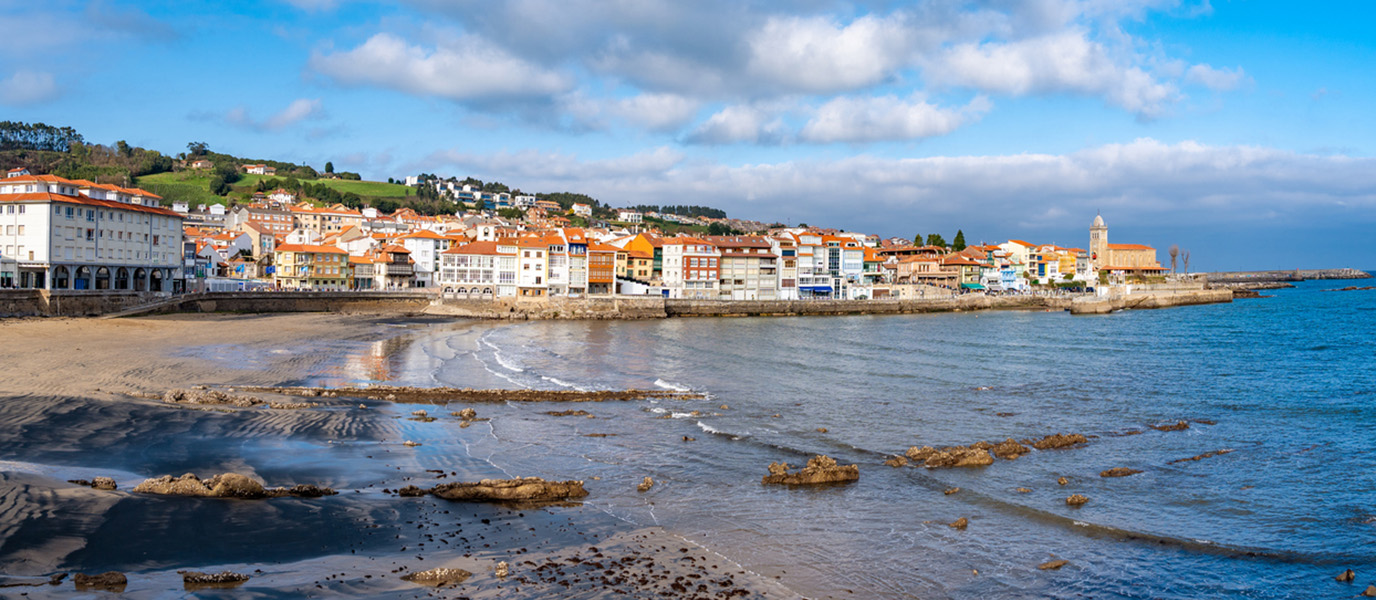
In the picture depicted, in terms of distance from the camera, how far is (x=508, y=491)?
1272cm

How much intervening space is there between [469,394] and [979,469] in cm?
1499

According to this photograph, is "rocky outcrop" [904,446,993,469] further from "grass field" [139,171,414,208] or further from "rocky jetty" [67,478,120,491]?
"grass field" [139,171,414,208]

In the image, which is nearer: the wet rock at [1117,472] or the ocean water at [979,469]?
the ocean water at [979,469]

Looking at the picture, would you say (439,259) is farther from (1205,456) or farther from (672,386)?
(1205,456)

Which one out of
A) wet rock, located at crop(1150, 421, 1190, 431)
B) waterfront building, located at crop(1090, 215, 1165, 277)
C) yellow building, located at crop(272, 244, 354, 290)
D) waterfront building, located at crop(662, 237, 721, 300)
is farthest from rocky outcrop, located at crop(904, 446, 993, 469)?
waterfront building, located at crop(1090, 215, 1165, 277)

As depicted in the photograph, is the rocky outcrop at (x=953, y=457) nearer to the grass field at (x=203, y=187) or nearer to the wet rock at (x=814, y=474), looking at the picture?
the wet rock at (x=814, y=474)

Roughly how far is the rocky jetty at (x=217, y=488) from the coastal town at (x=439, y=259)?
52566 millimetres

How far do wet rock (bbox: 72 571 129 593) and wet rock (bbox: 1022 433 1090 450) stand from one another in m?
16.8

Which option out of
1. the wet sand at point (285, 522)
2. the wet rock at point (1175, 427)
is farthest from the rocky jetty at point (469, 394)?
the wet rock at point (1175, 427)

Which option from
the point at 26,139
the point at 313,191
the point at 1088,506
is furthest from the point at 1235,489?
the point at 26,139

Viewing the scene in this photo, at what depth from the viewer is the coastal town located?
5403 centimetres

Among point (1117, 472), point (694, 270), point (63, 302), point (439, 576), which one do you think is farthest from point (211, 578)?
point (694, 270)

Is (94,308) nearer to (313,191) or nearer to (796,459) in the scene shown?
(796,459)

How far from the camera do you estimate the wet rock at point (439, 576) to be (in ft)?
29.2
